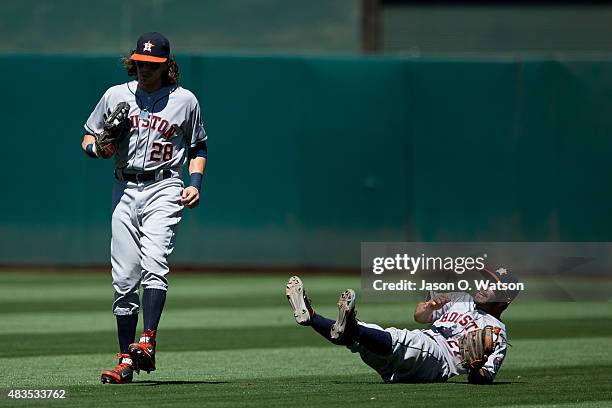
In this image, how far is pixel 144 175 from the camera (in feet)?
22.1

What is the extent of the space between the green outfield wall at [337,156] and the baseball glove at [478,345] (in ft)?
29.9

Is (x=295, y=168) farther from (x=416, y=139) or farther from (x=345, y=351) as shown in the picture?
(x=345, y=351)

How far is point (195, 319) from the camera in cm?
1084

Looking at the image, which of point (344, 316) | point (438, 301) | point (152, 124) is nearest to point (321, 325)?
point (344, 316)

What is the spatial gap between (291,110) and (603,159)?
407cm

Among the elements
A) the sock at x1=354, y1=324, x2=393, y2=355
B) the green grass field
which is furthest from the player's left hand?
the sock at x1=354, y1=324, x2=393, y2=355

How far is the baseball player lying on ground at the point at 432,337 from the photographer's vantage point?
616cm

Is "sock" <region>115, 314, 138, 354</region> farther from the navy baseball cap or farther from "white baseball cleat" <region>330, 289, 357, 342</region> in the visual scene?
the navy baseball cap

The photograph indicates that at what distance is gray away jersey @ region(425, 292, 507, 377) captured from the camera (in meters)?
6.62

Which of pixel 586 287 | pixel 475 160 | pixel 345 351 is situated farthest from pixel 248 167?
pixel 345 351

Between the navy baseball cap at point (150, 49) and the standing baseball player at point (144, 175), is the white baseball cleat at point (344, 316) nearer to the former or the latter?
the standing baseball player at point (144, 175)

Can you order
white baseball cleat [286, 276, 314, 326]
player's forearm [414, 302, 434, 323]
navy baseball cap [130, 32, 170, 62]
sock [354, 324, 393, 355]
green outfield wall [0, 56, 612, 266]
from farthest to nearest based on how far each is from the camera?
green outfield wall [0, 56, 612, 266]
player's forearm [414, 302, 434, 323]
navy baseball cap [130, 32, 170, 62]
sock [354, 324, 393, 355]
white baseball cleat [286, 276, 314, 326]

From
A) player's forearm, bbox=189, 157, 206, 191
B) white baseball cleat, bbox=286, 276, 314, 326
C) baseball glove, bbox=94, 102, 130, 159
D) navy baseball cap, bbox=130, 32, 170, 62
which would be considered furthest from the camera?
player's forearm, bbox=189, 157, 206, 191

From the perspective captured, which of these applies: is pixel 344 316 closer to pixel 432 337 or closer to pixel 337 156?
pixel 432 337
